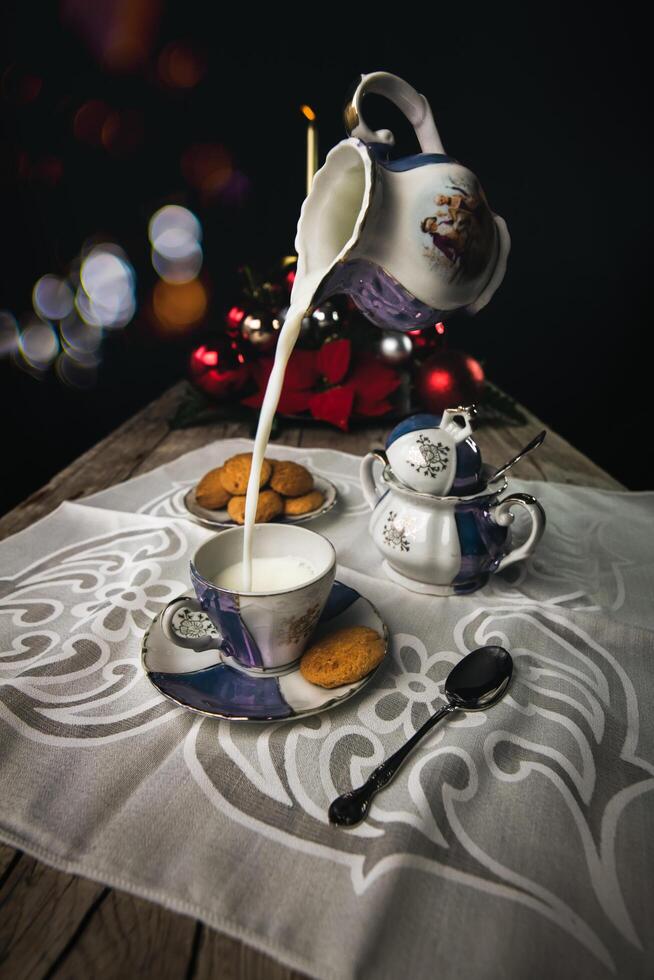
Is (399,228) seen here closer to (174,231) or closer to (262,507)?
(262,507)

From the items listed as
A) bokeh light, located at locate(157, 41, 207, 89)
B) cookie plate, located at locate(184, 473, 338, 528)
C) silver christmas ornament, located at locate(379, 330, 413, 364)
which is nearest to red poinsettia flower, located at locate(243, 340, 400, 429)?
silver christmas ornament, located at locate(379, 330, 413, 364)

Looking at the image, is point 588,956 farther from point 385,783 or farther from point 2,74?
point 2,74

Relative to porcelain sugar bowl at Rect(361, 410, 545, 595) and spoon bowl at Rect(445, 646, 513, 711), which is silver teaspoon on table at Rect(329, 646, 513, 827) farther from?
porcelain sugar bowl at Rect(361, 410, 545, 595)

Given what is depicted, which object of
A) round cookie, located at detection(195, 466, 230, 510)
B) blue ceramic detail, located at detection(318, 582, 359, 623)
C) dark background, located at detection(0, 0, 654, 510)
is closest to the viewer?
blue ceramic detail, located at detection(318, 582, 359, 623)

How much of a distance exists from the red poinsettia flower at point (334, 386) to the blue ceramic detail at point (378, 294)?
0.55 m

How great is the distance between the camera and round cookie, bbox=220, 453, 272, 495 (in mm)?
770

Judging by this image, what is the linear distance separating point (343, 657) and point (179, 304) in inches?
66.3

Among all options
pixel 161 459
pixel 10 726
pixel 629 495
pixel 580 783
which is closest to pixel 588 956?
pixel 580 783

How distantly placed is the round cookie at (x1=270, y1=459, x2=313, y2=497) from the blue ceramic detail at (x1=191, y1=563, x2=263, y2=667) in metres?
0.29

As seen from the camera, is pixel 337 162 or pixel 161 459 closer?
pixel 337 162

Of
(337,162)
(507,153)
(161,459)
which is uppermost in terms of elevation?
(507,153)

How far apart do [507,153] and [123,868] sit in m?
2.03

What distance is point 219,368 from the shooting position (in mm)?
1197

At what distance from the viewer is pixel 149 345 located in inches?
76.5
